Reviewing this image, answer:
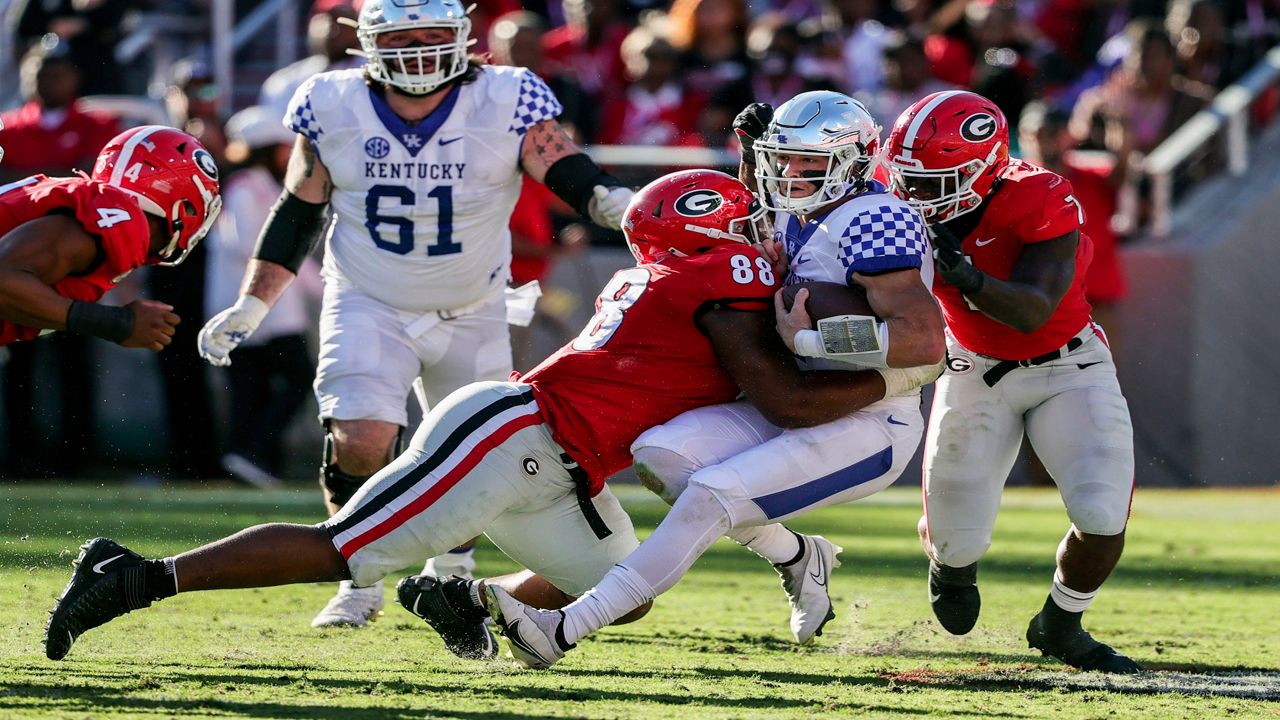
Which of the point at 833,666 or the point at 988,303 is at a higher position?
the point at 988,303

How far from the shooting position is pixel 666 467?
475cm

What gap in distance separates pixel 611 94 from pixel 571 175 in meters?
5.66

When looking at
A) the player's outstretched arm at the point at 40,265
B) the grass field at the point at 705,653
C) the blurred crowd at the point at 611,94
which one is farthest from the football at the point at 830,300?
the blurred crowd at the point at 611,94

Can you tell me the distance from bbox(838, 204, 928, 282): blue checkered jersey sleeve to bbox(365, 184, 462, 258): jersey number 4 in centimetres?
171

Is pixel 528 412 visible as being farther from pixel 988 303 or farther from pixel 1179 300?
pixel 1179 300

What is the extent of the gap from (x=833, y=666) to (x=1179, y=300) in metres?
6.64

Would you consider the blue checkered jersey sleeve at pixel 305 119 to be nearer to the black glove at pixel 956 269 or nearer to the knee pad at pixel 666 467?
the knee pad at pixel 666 467

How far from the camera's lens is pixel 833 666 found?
529cm

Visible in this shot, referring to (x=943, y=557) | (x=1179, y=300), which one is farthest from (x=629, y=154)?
(x=943, y=557)

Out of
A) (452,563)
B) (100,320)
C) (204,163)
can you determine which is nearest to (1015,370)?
(452,563)

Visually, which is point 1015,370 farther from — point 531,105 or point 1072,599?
point 531,105

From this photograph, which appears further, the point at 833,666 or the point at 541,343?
the point at 541,343

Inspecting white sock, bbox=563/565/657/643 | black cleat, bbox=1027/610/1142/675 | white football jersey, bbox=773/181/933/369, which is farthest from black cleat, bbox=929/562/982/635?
white sock, bbox=563/565/657/643

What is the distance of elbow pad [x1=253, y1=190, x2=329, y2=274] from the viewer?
6.06 m
